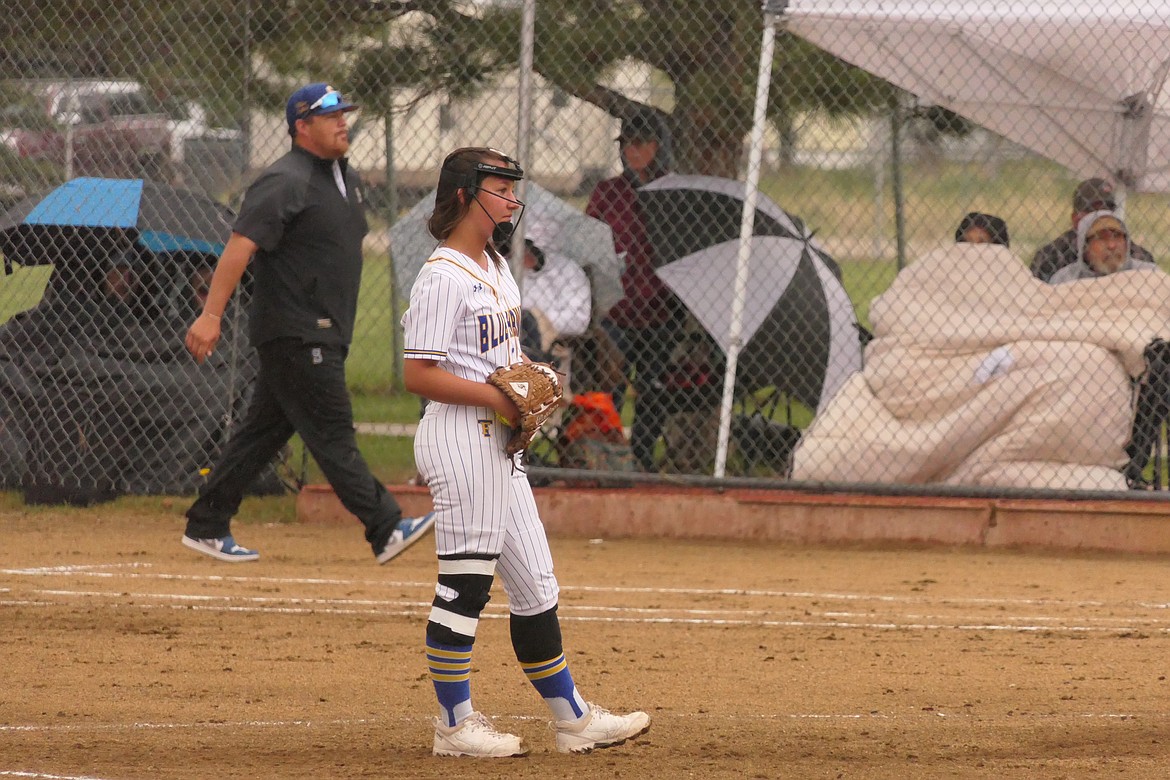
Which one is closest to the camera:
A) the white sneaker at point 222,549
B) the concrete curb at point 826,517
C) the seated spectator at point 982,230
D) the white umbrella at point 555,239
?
the white sneaker at point 222,549

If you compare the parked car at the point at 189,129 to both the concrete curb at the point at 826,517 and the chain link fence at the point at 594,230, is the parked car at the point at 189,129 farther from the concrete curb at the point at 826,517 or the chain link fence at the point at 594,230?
the concrete curb at the point at 826,517

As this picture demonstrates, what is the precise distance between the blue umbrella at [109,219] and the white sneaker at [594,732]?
5.42 meters

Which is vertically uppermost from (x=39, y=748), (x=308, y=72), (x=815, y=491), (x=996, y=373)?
(x=308, y=72)

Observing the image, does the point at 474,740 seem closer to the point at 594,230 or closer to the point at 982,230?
the point at 594,230

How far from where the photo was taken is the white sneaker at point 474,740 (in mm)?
4250

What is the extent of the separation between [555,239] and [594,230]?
9.4 inches

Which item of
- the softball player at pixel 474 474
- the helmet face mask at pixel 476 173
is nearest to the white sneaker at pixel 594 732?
the softball player at pixel 474 474

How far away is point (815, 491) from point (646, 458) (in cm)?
105

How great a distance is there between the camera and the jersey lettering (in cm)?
422

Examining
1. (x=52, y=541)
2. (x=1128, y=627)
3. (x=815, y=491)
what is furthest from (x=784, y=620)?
(x=52, y=541)

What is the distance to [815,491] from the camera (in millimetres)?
8586

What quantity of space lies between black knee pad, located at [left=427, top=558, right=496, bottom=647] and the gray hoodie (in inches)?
219

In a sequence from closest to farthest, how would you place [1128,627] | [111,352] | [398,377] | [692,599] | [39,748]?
[39,748]
[1128,627]
[692,599]
[111,352]
[398,377]

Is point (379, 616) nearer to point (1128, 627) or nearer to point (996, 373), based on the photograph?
point (1128, 627)
